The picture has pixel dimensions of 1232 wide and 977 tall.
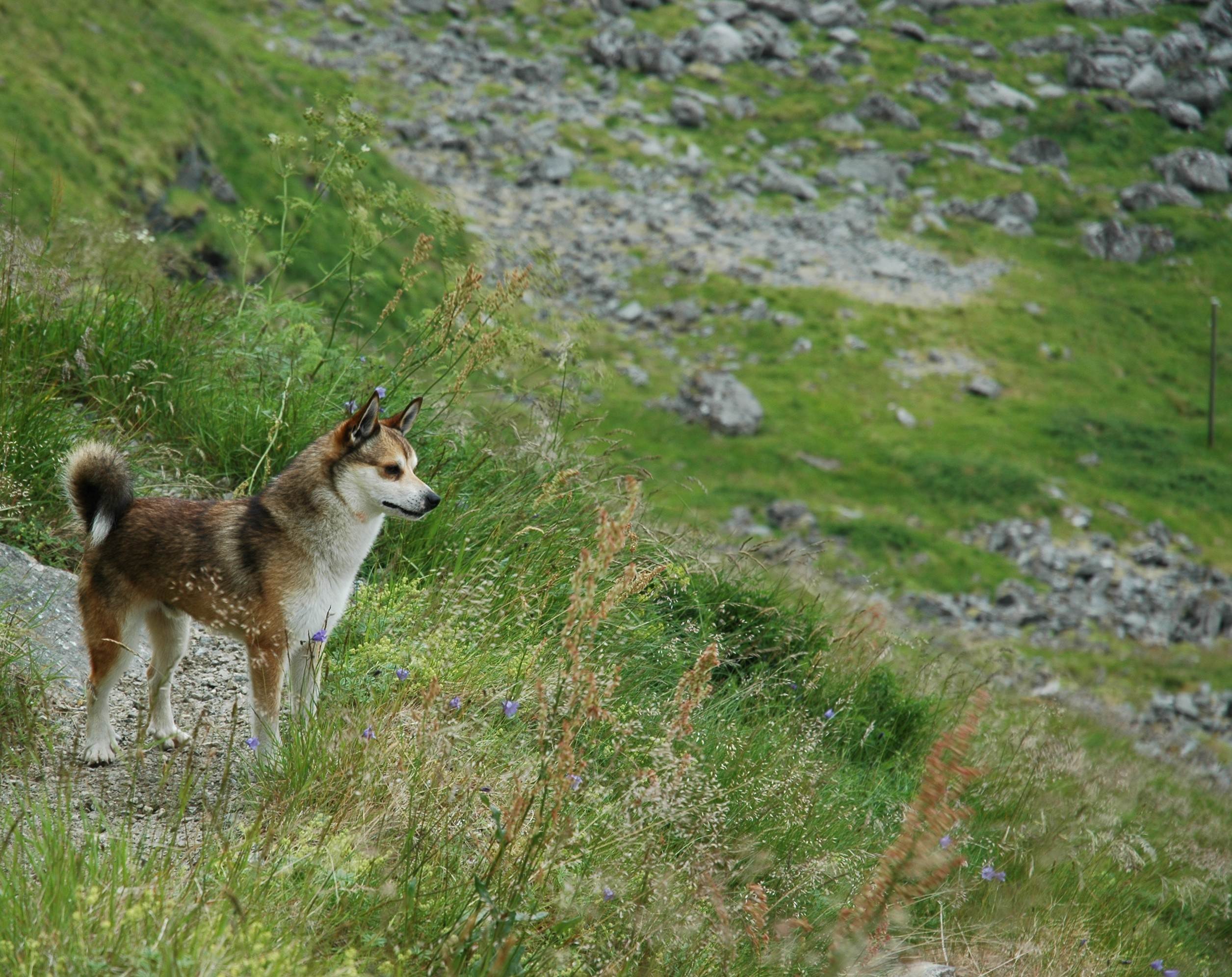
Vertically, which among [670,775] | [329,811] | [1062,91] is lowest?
[1062,91]

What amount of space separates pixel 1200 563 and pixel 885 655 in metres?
32.0

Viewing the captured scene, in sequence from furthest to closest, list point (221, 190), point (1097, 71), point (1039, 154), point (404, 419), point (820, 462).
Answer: point (1097, 71), point (1039, 154), point (820, 462), point (221, 190), point (404, 419)

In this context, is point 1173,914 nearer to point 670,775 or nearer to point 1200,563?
point 670,775

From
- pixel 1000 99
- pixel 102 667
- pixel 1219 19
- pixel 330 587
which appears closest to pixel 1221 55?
pixel 1219 19

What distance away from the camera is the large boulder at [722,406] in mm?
37625

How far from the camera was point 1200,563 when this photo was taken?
115 ft

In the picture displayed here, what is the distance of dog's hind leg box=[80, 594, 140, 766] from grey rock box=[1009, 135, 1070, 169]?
6087 cm

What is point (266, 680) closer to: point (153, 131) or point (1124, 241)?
point (153, 131)

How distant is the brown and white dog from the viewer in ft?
16.4

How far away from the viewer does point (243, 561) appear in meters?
5.24

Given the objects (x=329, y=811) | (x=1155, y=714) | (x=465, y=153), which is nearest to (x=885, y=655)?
(x=329, y=811)

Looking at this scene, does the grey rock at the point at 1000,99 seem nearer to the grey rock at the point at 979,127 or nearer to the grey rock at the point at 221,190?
the grey rock at the point at 979,127

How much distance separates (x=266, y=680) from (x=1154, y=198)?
61.6 metres

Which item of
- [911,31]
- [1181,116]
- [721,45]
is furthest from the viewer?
[911,31]
